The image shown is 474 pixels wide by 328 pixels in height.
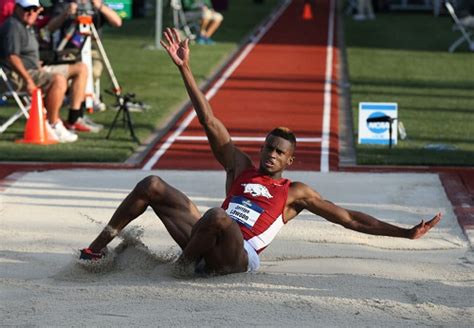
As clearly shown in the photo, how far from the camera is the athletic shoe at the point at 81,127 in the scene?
14.1 m

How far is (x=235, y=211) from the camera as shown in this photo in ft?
24.5

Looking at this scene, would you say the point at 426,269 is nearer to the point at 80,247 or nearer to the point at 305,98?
the point at 80,247

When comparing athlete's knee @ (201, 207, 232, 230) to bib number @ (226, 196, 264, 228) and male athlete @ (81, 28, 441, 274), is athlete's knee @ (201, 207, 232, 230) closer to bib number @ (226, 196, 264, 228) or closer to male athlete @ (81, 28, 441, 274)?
male athlete @ (81, 28, 441, 274)

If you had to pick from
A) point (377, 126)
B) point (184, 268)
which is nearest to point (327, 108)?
point (377, 126)

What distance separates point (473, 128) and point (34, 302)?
28.9 feet

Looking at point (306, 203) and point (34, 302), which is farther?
point (306, 203)

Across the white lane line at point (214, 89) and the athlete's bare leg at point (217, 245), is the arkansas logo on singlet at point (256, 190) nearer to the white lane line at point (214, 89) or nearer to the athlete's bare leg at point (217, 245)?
the athlete's bare leg at point (217, 245)

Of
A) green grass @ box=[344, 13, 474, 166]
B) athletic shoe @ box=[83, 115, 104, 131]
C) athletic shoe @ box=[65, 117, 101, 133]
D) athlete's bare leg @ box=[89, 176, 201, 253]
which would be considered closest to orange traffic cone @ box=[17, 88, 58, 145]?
athletic shoe @ box=[65, 117, 101, 133]

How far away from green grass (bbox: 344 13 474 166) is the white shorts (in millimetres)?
4799

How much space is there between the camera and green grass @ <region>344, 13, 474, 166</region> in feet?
42.0

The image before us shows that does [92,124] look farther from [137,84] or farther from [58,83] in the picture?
[137,84]

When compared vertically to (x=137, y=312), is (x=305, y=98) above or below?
below

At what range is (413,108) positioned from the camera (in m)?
16.4

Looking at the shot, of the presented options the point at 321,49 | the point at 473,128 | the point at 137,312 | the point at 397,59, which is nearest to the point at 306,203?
the point at 137,312
